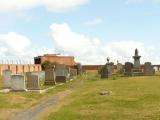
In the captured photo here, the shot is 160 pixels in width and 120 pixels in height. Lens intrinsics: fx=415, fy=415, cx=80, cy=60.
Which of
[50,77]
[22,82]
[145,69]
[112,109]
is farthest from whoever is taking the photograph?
[145,69]

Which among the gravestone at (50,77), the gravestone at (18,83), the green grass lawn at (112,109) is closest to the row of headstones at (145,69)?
the gravestone at (50,77)

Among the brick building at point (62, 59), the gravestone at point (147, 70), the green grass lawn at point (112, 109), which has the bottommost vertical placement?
the green grass lawn at point (112, 109)

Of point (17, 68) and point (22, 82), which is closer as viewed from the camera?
point (22, 82)

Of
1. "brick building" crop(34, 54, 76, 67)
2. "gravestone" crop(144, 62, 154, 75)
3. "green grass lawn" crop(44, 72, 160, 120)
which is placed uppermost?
"brick building" crop(34, 54, 76, 67)

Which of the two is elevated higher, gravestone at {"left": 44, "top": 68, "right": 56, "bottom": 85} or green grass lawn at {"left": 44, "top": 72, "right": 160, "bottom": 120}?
gravestone at {"left": 44, "top": 68, "right": 56, "bottom": 85}

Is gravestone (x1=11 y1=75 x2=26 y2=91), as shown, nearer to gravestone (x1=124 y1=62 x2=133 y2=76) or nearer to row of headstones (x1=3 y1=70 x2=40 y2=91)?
row of headstones (x1=3 y1=70 x2=40 y2=91)

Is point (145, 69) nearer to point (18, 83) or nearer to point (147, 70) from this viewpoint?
point (147, 70)

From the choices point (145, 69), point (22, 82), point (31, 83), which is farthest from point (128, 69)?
point (22, 82)

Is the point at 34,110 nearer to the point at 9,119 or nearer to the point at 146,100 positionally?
the point at 9,119

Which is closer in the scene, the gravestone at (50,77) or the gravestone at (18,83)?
the gravestone at (18,83)

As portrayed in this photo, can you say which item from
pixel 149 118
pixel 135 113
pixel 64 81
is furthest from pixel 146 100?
pixel 64 81

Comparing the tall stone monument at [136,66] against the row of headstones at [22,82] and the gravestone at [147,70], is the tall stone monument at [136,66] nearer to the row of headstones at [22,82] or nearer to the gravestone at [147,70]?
the gravestone at [147,70]

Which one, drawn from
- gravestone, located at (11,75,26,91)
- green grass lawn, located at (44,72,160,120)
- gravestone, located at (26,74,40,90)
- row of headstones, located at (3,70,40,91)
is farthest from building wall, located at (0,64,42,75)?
green grass lawn, located at (44,72,160,120)

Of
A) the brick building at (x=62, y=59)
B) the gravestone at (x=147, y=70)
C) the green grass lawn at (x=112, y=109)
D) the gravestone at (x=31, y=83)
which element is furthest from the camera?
the brick building at (x=62, y=59)
